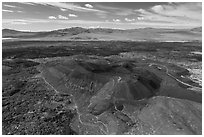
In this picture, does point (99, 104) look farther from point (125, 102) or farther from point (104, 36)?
point (104, 36)

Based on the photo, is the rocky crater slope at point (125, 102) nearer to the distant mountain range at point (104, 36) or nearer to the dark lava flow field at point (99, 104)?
the dark lava flow field at point (99, 104)

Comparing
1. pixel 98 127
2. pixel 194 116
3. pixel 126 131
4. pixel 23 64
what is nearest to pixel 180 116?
pixel 194 116

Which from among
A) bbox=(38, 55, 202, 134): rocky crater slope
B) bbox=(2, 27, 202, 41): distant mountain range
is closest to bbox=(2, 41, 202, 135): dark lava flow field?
bbox=(38, 55, 202, 134): rocky crater slope

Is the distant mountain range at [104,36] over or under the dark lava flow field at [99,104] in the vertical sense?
under

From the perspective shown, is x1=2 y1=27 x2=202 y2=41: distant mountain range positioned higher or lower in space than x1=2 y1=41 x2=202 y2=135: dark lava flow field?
lower

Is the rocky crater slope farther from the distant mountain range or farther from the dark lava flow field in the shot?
the distant mountain range

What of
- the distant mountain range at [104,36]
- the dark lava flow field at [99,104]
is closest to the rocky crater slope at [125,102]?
the dark lava flow field at [99,104]

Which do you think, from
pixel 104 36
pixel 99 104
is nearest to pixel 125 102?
pixel 99 104

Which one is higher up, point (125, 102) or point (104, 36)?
point (125, 102)

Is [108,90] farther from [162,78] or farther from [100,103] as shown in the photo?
[162,78]

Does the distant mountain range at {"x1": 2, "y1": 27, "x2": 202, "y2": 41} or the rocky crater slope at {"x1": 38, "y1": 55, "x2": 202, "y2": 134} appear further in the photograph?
the distant mountain range at {"x1": 2, "y1": 27, "x2": 202, "y2": 41}

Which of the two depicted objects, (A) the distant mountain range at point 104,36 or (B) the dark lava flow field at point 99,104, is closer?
(B) the dark lava flow field at point 99,104
